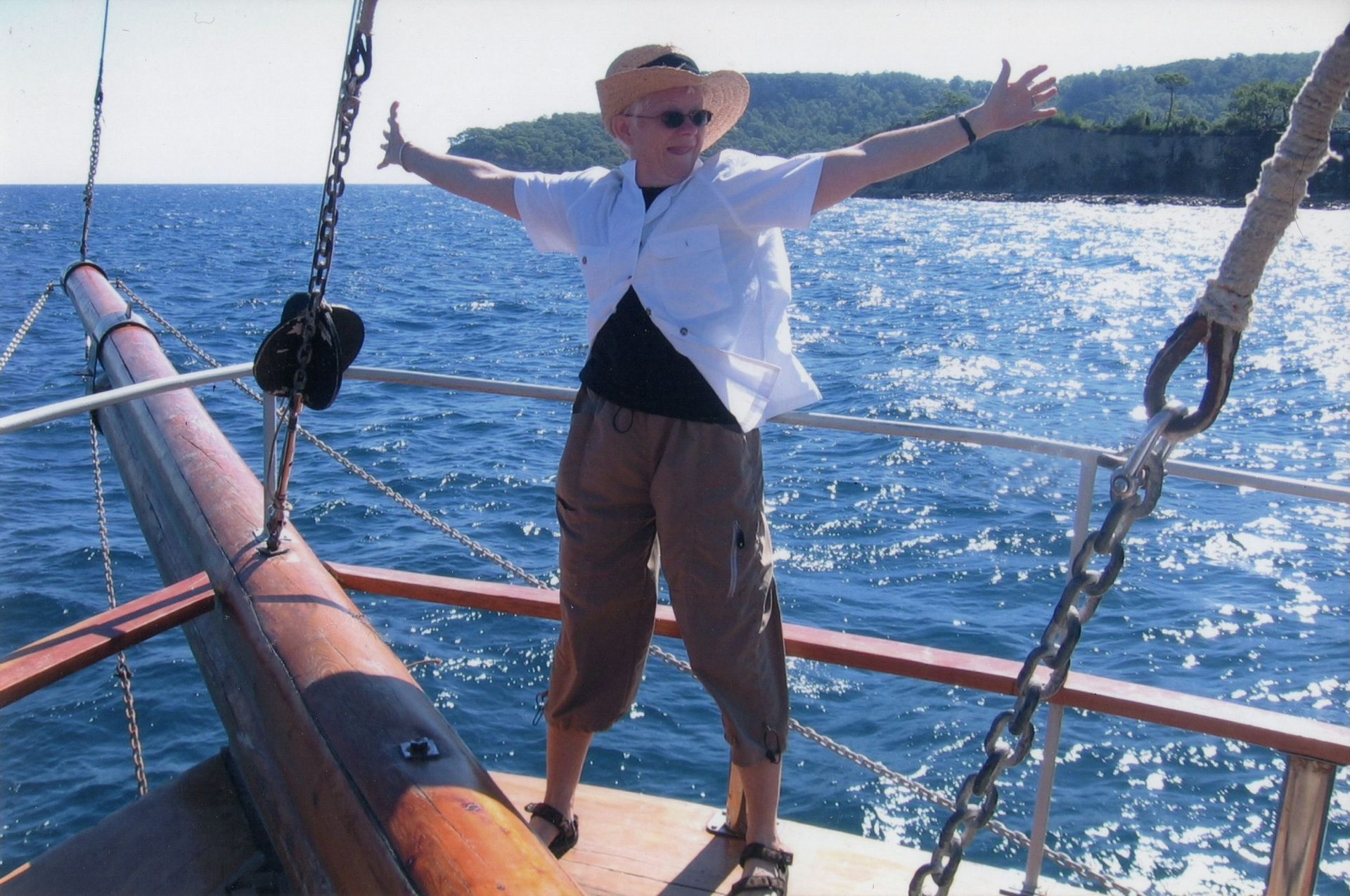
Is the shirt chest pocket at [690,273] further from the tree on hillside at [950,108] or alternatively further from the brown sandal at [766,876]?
the brown sandal at [766,876]

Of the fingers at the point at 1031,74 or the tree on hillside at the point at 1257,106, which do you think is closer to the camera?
the fingers at the point at 1031,74

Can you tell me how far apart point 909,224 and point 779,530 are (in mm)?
59210

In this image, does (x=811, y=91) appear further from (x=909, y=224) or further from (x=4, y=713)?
(x=4, y=713)

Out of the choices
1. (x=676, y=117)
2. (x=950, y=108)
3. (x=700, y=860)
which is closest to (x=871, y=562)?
(x=700, y=860)

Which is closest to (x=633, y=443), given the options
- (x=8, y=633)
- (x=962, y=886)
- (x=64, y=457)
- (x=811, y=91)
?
(x=962, y=886)

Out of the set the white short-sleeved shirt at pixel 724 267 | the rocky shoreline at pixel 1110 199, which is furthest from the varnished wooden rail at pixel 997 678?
the rocky shoreline at pixel 1110 199

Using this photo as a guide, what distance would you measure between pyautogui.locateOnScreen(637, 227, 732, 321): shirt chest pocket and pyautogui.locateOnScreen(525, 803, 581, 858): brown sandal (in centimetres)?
118

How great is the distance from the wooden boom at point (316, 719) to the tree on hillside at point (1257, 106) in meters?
68.1

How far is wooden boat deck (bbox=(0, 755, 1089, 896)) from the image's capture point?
7.68 ft

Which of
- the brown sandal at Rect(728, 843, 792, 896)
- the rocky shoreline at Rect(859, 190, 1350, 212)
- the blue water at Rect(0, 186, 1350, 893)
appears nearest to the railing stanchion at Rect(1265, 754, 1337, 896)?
the brown sandal at Rect(728, 843, 792, 896)

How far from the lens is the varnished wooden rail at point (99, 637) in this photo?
7.84 ft

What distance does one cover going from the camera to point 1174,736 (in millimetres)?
6414

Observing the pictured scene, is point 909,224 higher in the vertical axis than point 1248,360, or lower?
higher

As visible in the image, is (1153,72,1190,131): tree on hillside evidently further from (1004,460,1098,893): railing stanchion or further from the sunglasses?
the sunglasses
